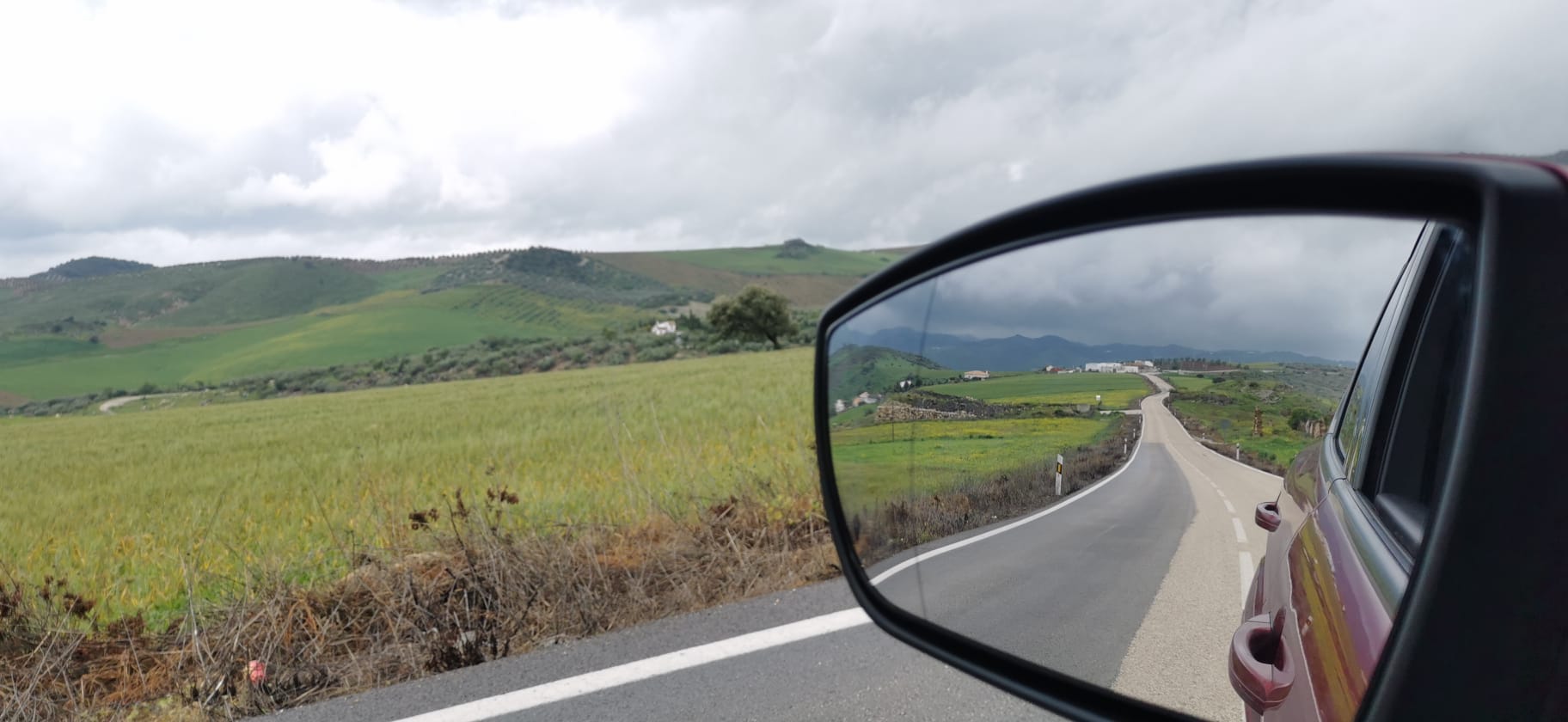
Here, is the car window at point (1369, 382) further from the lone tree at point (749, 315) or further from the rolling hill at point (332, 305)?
the rolling hill at point (332, 305)

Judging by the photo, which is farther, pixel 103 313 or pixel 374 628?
pixel 103 313

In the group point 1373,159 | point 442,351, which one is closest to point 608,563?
point 1373,159

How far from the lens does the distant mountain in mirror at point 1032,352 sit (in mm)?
897

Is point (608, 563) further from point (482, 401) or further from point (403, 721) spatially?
point (482, 401)

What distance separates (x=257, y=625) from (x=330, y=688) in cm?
63

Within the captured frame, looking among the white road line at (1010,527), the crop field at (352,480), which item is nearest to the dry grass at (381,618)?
the crop field at (352,480)

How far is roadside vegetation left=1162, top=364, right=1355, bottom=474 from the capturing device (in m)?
0.87

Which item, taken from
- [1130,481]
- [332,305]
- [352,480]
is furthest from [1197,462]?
[332,305]

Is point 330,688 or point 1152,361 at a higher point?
point 1152,361

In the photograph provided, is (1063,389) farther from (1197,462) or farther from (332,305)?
(332,305)

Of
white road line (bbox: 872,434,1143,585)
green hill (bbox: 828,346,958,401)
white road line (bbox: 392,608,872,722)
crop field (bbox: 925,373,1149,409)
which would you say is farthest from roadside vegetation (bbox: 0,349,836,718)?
crop field (bbox: 925,373,1149,409)

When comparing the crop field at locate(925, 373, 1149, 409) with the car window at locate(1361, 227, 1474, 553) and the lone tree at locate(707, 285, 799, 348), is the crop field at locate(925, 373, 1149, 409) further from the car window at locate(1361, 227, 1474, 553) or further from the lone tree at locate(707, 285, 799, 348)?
the lone tree at locate(707, 285, 799, 348)

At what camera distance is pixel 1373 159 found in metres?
0.80

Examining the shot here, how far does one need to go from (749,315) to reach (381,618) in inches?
2395
